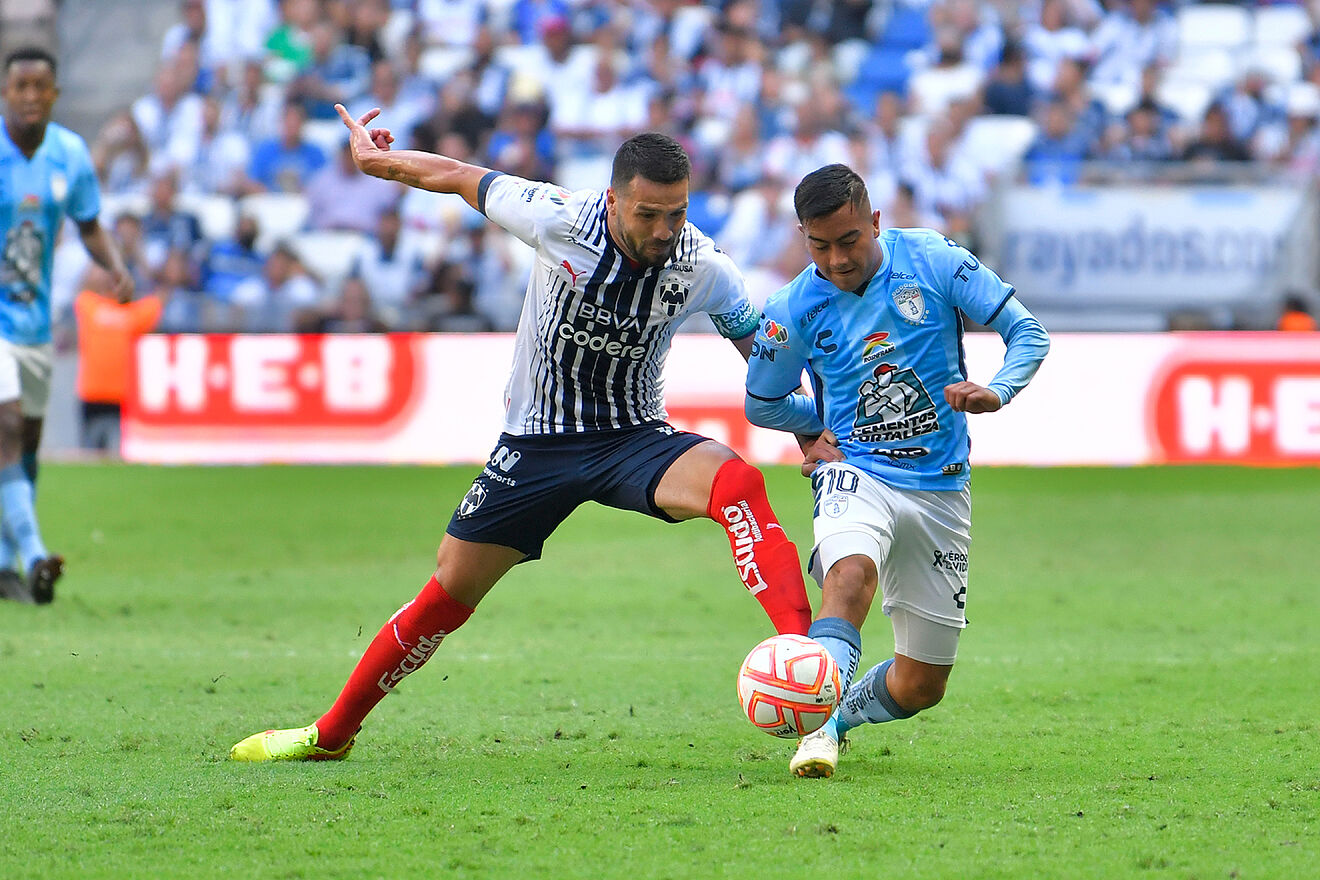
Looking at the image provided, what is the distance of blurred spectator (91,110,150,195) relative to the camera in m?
19.3

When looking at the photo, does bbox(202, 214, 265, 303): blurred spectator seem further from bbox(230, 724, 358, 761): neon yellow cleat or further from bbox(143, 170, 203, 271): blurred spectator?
bbox(230, 724, 358, 761): neon yellow cleat

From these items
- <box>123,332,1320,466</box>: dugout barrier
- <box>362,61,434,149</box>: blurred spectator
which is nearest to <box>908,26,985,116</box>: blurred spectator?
<box>362,61,434,149</box>: blurred spectator

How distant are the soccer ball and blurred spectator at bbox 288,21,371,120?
1671 centimetres

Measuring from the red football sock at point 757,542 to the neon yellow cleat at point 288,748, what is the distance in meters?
1.48

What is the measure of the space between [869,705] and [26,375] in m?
5.65

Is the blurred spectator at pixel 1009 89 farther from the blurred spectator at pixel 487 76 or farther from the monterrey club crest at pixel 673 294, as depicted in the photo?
the monterrey club crest at pixel 673 294

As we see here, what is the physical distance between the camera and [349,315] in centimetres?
1565

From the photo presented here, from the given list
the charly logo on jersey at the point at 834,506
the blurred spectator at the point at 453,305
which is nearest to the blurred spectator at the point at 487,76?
the blurred spectator at the point at 453,305

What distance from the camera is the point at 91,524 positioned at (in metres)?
12.4

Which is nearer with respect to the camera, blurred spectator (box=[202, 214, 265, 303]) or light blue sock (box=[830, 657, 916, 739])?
light blue sock (box=[830, 657, 916, 739])

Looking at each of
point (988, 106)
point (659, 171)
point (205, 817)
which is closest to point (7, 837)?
point (205, 817)

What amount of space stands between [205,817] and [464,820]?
0.72 metres

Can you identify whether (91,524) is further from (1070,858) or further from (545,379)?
(1070,858)

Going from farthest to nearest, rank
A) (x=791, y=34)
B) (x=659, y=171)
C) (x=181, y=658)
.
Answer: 1. (x=791, y=34)
2. (x=181, y=658)
3. (x=659, y=171)
